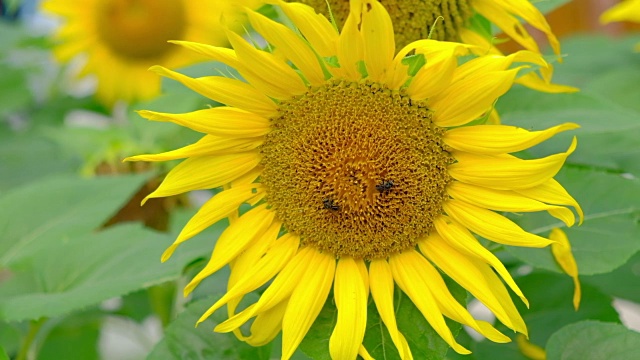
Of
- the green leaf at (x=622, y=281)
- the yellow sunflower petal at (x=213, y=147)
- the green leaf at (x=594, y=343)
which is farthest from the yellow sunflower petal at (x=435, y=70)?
the green leaf at (x=622, y=281)

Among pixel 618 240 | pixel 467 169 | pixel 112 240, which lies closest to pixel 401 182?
pixel 467 169

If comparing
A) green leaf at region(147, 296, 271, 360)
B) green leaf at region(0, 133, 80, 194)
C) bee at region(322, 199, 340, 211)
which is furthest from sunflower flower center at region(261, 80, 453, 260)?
green leaf at region(0, 133, 80, 194)

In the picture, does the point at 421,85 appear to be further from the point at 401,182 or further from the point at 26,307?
the point at 26,307

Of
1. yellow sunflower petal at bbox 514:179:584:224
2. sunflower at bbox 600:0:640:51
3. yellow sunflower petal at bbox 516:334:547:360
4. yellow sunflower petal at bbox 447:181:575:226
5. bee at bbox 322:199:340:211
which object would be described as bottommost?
yellow sunflower petal at bbox 516:334:547:360

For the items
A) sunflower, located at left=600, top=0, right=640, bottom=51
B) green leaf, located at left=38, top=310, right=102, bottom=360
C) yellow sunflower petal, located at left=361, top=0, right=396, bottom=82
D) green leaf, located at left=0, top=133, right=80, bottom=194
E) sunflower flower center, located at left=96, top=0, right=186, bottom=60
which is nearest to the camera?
yellow sunflower petal, located at left=361, top=0, right=396, bottom=82

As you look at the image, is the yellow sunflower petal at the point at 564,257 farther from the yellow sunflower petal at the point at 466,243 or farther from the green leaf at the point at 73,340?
the green leaf at the point at 73,340

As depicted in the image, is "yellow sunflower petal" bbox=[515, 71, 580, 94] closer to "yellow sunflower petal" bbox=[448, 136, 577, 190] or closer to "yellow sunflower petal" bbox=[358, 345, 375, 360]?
"yellow sunflower petal" bbox=[448, 136, 577, 190]

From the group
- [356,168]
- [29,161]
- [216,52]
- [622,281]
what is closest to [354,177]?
[356,168]
